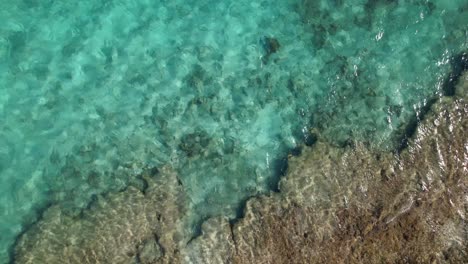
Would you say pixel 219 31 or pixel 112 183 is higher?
pixel 219 31

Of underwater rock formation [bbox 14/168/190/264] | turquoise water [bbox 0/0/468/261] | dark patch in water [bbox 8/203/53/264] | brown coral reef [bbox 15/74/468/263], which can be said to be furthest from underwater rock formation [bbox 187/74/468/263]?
dark patch in water [bbox 8/203/53/264]

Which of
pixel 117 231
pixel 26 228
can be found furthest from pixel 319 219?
pixel 26 228

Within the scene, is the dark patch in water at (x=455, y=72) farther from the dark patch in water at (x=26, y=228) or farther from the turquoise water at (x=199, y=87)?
the dark patch in water at (x=26, y=228)

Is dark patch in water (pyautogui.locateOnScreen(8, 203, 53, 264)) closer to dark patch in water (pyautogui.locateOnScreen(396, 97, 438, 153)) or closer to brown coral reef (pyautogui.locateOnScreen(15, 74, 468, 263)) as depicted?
brown coral reef (pyautogui.locateOnScreen(15, 74, 468, 263))

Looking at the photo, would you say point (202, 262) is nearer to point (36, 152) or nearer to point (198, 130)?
point (198, 130)

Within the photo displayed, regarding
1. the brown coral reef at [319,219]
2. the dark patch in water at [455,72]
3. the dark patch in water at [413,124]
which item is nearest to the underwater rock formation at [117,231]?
the brown coral reef at [319,219]

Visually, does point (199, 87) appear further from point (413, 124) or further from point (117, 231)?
point (413, 124)

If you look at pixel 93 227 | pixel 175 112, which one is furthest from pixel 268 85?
pixel 93 227
